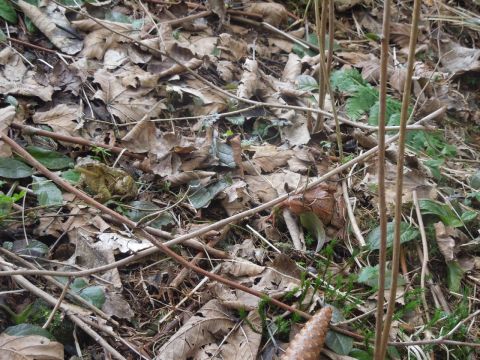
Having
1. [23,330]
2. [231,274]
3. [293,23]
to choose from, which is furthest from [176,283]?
[293,23]

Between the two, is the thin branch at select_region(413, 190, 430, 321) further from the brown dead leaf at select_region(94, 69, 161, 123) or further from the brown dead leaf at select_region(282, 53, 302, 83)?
the brown dead leaf at select_region(94, 69, 161, 123)

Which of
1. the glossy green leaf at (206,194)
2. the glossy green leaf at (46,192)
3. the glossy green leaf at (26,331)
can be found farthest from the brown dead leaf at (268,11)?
the glossy green leaf at (26,331)

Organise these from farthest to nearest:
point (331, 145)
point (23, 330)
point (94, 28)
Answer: point (94, 28), point (331, 145), point (23, 330)

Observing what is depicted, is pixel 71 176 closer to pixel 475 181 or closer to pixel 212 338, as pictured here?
pixel 212 338

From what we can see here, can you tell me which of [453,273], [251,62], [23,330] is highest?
[251,62]

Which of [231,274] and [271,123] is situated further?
[271,123]

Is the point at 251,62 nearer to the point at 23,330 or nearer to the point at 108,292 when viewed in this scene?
the point at 108,292

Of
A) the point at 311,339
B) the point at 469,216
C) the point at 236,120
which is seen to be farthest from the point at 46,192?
the point at 469,216
